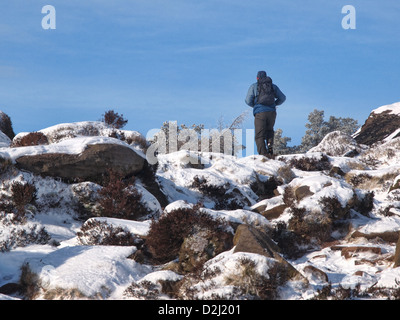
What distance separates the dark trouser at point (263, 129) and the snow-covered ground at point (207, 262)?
1864 millimetres

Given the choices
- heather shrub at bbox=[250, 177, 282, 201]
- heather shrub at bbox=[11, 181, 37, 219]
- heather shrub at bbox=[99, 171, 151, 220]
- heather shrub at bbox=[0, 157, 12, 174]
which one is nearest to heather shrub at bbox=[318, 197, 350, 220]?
heather shrub at bbox=[99, 171, 151, 220]

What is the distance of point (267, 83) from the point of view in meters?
19.7

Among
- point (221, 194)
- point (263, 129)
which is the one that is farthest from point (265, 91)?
point (221, 194)

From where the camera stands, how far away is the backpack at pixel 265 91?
19.7 m

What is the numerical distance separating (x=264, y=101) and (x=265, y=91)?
1.18 ft

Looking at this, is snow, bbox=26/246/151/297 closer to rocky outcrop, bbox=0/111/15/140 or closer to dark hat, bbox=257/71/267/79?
dark hat, bbox=257/71/267/79

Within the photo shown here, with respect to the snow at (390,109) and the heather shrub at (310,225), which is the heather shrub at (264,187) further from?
the snow at (390,109)

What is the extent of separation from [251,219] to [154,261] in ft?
8.97

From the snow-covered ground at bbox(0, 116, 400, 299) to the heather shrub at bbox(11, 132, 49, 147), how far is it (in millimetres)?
484

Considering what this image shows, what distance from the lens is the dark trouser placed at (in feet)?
66.5

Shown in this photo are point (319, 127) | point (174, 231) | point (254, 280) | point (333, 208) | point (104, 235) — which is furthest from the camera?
point (319, 127)

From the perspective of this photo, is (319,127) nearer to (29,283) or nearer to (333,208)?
(333,208)

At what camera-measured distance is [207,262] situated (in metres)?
8.44
